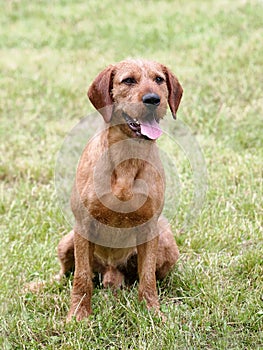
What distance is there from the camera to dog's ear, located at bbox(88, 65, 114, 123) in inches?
163

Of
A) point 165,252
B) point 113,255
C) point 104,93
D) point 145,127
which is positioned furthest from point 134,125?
point 165,252

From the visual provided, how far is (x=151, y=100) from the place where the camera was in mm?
3908

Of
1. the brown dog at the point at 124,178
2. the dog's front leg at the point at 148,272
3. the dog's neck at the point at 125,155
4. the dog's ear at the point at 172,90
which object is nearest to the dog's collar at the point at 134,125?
the brown dog at the point at 124,178

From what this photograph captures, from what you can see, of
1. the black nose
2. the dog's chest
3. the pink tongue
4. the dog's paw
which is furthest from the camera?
the dog's chest

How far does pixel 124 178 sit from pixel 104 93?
60cm

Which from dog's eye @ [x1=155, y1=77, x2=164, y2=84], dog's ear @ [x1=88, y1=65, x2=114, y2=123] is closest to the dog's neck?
dog's ear @ [x1=88, y1=65, x2=114, y2=123]

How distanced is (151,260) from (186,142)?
349 centimetres

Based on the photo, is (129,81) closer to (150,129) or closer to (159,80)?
(159,80)

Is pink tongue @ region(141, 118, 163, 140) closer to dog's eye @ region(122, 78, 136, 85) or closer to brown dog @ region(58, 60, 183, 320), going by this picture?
brown dog @ region(58, 60, 183, 320)

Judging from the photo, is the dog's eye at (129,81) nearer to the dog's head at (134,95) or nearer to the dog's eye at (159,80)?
the dog's head at (134,95)

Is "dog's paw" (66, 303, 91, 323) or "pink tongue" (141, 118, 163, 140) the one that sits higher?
"pink tongue" (141, 118, 163, 140)

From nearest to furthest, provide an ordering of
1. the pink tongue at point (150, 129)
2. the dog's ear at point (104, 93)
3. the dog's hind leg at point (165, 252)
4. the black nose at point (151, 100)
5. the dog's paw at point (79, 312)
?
1. the black nose at point (151, 100)
2. the pink tongue at point (150, 129)
3. the dog's ear at point (104, 93)
4. the dog's paw at point (79, 312)
5. the dog's hind leg at point (165, 252)

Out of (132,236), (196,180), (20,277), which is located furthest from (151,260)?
(196,180)

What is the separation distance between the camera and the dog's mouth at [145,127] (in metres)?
4.00
